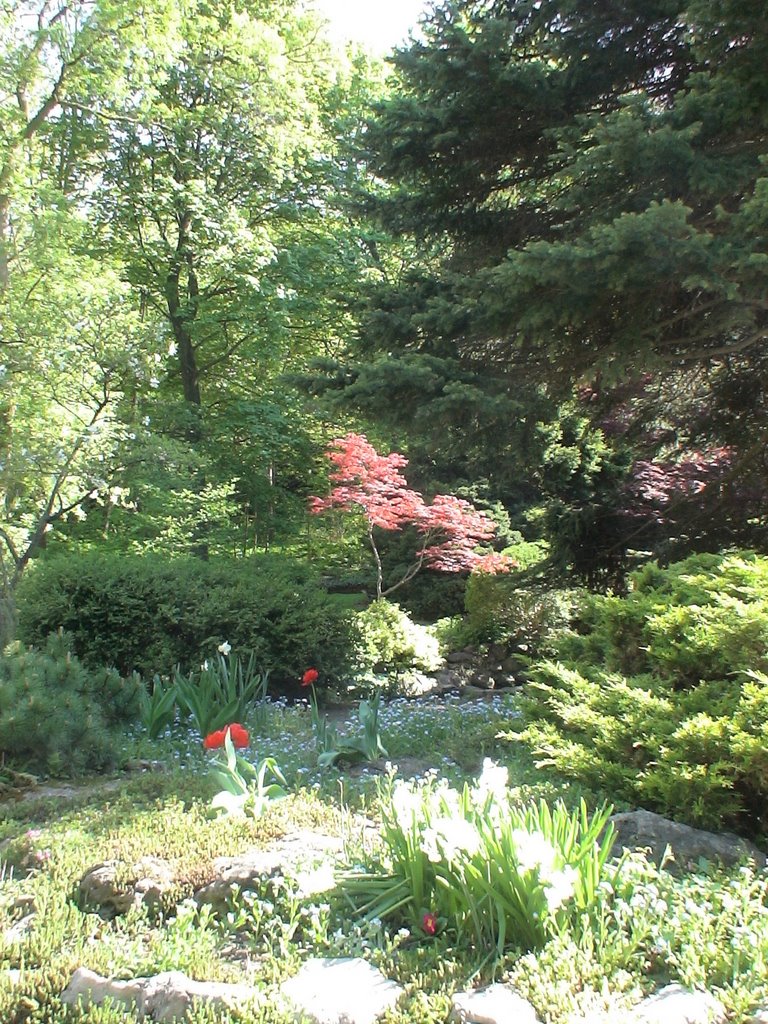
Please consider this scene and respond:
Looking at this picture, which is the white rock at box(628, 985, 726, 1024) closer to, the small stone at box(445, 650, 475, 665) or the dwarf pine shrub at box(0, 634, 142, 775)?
the dwarf pine shrub at box(0, 634, 142, 775)

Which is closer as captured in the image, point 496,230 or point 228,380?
point 496,230

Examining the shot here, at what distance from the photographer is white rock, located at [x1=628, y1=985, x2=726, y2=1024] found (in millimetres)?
2088

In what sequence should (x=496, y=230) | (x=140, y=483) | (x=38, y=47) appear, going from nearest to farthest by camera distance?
(x=496, y=230) < (x=140, y=483) < (x=38, y=47)

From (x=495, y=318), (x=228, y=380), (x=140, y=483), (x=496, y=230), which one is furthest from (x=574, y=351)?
(x=228, y=380)

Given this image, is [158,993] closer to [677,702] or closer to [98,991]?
[98,991]

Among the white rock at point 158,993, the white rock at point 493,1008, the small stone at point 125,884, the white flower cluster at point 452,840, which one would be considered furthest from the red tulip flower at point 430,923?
the small stone at point 125,884

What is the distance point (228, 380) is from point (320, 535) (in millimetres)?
3380

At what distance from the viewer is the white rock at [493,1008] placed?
210 centimetres

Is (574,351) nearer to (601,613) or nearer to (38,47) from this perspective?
(601,613)

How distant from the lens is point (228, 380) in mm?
14570

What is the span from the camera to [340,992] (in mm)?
2293

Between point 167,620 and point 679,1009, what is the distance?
5.78 metres

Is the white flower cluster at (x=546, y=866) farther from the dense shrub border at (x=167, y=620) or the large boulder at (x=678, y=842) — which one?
the dense shrub border at (x=167, y=620)

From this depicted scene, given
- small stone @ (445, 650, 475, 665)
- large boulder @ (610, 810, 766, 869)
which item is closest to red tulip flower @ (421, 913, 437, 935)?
large boulder @ (610, 810, 766, 869)
